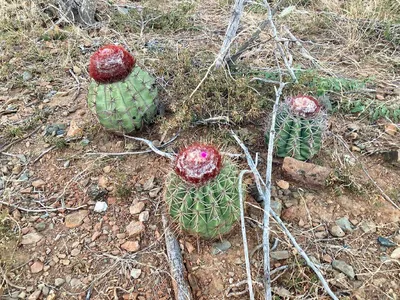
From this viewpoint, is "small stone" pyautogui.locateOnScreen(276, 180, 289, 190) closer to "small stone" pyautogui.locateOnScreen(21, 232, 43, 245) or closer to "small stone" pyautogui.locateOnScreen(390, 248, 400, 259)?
"small stone" pyautogui.locateOnScreen(390, 248, 400, 259)

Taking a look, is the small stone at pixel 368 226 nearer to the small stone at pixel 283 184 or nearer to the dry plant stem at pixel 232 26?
the small stone at pixel 283 184

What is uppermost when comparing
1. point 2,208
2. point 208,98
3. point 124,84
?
point 124,84

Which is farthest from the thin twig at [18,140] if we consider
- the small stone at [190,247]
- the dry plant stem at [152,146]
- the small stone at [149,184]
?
the small stone at [190,247]

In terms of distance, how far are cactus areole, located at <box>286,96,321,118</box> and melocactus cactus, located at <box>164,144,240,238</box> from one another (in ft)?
2.22

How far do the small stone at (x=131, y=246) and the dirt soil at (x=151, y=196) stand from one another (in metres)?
0.01

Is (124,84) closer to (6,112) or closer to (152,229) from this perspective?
(152,229)

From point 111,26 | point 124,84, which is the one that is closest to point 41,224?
point 124,84

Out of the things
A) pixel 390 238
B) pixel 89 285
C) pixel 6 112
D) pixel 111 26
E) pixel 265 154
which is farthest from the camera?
pixel 111 26

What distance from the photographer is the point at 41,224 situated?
2498 millimetres

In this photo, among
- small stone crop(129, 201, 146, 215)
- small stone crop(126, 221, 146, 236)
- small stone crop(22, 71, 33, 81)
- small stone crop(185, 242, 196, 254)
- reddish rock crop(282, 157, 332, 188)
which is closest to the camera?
small stone crop(185, 242, 196, 254)

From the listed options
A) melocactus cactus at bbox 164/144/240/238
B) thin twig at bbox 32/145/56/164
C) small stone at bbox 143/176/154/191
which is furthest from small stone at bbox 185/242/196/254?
thin twig at bbox 32/145/56/164

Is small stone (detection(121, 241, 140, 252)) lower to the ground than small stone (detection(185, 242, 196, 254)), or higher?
lower

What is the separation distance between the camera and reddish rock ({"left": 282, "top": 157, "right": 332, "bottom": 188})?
265 cm

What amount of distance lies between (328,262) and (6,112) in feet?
8.43
